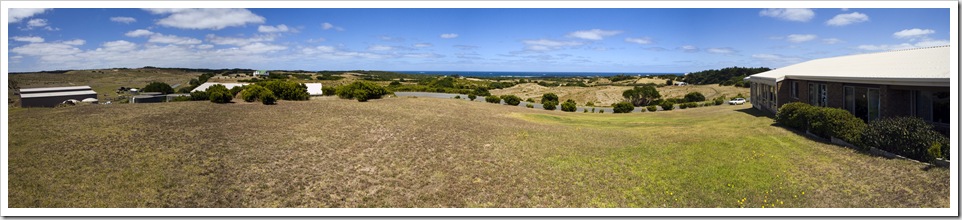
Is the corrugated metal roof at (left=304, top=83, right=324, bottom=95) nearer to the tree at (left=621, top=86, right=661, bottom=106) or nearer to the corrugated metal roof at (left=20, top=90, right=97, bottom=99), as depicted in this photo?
the corrugated metal roof at (left=20, top=90, right=97, bottom=99)

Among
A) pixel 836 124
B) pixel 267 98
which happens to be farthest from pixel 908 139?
pixel 267 98

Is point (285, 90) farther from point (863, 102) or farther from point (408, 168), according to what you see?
point (863, 102)

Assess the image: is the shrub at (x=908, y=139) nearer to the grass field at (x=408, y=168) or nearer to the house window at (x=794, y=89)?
Answer: the grass field at (x=408, y=168)

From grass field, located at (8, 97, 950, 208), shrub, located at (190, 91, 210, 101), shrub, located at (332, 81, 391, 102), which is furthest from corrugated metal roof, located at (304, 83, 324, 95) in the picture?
grass field, located at (8, 97, 950, 208)

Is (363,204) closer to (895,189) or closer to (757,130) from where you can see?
(895,189)

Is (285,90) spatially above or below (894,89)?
above

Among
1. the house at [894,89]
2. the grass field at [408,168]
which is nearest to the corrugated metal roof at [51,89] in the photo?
the grass field at [408,168]
